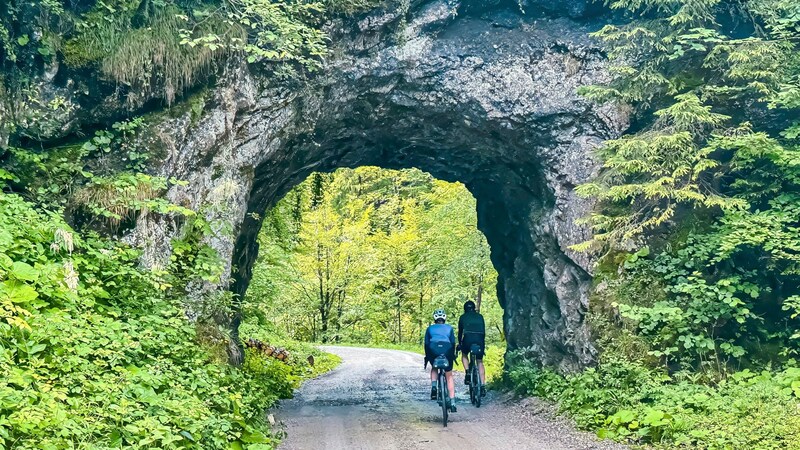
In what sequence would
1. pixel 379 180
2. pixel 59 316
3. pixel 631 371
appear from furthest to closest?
pixel 379 180 < pixel 631 371 < pixel 59 316

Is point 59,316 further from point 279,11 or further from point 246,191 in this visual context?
point 279,11

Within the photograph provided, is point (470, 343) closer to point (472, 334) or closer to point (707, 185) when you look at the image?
point (472, 334)

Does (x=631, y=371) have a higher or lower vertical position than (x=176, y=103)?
lower

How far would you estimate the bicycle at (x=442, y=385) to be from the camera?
9.44 m

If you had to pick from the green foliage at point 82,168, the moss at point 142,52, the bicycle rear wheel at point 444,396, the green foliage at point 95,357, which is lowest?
the bicycle rear wheel at point 444,396

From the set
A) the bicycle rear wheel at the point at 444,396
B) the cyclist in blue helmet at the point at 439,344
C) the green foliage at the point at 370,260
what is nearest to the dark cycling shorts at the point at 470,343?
the cyclist in blue helmet at the point at 439,344

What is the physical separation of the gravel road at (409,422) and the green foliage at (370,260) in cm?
1113

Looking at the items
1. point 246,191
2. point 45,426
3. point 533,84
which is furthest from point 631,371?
point 45,426

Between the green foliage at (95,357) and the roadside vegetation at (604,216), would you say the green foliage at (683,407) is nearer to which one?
the roadside vegetation at (604,216)

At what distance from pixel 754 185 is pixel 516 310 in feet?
22.1

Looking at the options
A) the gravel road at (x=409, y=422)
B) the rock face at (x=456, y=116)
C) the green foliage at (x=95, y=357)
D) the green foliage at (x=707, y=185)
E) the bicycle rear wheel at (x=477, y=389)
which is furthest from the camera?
the bicycle rear wheel at (x=477, y=389)

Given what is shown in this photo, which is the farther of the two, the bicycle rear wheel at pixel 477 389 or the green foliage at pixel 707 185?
the bicycle rear wheel at pixel 477 389

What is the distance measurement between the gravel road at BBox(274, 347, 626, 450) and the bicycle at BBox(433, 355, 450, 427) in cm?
25

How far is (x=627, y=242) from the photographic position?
34.8 ft
